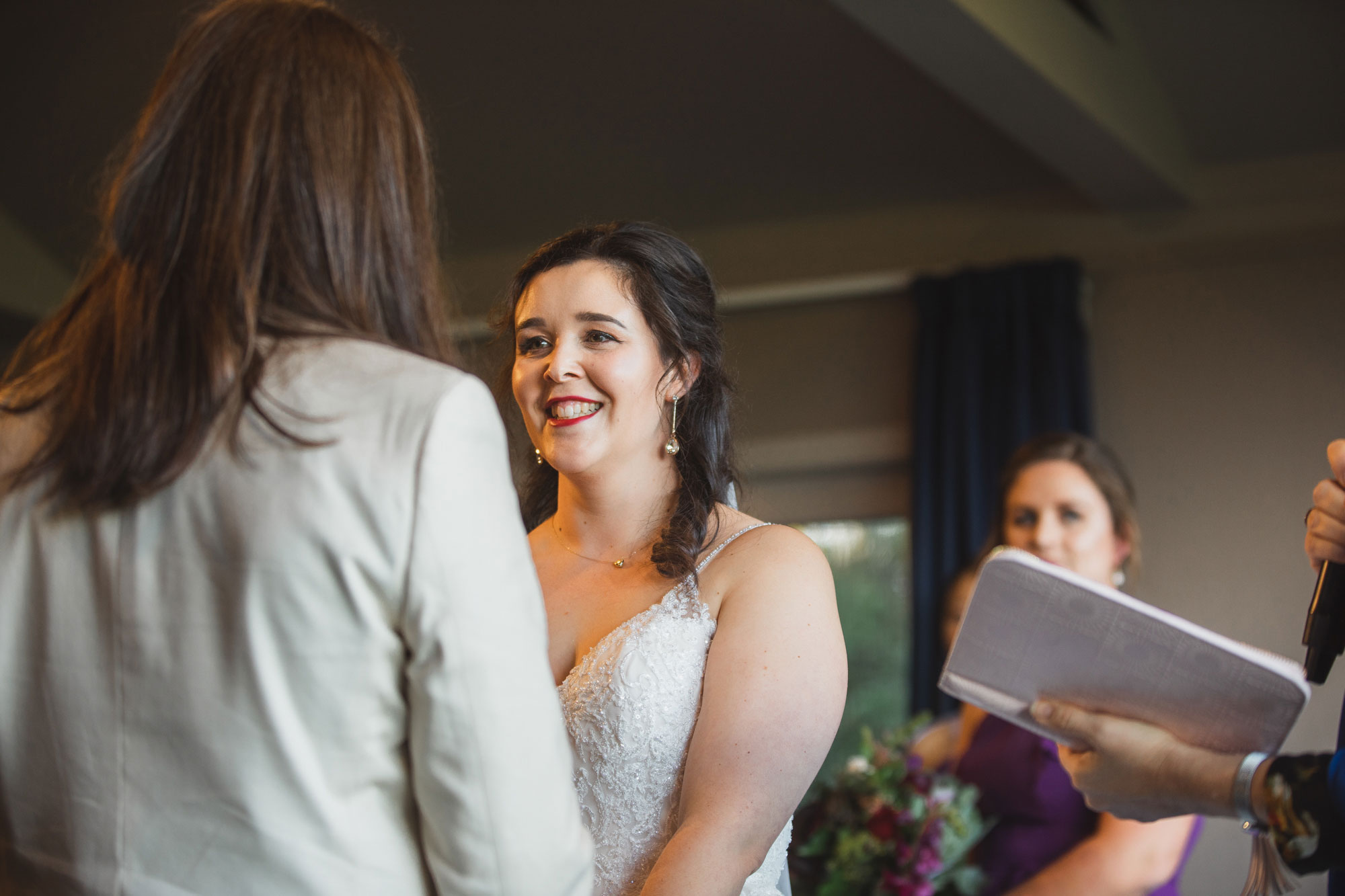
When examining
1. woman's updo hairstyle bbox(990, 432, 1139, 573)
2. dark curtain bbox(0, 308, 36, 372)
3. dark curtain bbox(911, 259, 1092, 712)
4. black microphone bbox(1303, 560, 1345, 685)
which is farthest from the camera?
dark curtain bbox(0, 308, 36, 372)

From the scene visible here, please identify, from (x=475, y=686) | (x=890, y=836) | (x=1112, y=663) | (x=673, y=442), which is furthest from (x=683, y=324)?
(x=890, y=836)

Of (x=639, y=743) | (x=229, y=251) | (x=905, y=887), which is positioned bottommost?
(x=905, y=887)

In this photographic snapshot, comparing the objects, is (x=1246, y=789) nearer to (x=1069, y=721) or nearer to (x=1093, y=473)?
(x=1069, y=721)

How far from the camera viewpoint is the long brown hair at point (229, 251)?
97 centimetres

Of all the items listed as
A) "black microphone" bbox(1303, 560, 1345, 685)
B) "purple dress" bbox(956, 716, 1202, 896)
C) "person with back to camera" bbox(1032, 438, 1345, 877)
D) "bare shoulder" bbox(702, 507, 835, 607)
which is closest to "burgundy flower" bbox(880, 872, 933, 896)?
"purple dress" bbox(956, 716, 1202, 896)

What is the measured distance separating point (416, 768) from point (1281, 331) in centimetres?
389

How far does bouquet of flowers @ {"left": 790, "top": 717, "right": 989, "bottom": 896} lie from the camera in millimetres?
2482

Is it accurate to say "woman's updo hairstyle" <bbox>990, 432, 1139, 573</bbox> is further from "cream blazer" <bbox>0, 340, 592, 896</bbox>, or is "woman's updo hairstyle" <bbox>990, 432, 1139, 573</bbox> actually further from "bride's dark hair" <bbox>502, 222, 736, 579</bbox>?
"cream blazer" <bbox>0, 340, 592, 896</bbox>

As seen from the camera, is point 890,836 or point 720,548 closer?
point 720,548

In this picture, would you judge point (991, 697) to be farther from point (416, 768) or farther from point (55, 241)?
point (55, 241)

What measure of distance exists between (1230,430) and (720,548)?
2.99 m

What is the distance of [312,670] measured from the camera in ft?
3.11

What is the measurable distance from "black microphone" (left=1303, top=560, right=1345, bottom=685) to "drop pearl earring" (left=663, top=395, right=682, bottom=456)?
0.94 metres

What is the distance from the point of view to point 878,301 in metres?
4.82
